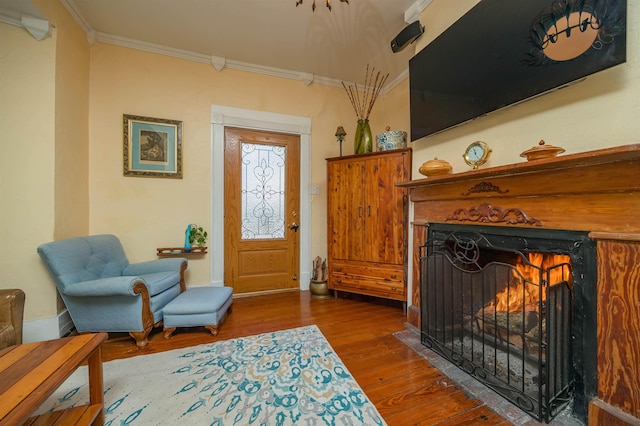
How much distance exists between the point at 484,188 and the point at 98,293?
110 inches

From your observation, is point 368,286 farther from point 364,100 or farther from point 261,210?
point 364,100

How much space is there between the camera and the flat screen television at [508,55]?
110 cm

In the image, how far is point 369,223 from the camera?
277 centimetres

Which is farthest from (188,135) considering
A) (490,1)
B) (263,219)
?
(490,1)

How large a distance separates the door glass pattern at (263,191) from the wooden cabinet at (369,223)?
730 millimetres

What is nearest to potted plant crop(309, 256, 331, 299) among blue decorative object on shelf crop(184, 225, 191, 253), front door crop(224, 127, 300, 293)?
front door crop(224, 127, 300, 293)

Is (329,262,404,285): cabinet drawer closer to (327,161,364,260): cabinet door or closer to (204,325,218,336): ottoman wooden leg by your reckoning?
(327,161,364,260): cabinet door

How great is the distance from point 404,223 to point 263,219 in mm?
1798

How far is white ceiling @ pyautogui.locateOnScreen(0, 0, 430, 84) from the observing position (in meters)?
2.23

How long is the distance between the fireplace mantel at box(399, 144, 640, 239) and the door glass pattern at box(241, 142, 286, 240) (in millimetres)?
2071

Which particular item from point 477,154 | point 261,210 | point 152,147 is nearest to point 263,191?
point 261,210

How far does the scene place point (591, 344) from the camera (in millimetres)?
1155

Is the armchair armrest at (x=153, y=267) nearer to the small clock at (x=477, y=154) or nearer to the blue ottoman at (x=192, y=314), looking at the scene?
the blue ottoman at (x=192, y=314)

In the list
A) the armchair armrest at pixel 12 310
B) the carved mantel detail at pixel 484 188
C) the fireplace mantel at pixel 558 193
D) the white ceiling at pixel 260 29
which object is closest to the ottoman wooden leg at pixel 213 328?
the armchair armrest at pixel 12 310
